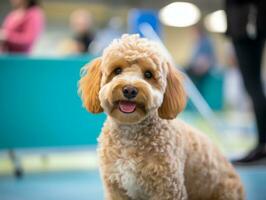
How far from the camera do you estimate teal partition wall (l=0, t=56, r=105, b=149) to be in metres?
3.97

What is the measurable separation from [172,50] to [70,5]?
190 inches

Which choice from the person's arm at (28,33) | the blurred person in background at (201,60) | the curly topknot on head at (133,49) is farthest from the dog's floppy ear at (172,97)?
the blurred person in background at (201,60)

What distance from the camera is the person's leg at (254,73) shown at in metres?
3.79

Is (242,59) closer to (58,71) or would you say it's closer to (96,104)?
(58,71)

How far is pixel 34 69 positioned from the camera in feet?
13.1

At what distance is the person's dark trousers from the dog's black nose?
6.70 feet

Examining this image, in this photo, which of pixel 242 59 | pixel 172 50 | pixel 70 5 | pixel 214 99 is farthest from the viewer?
pixel 172 50

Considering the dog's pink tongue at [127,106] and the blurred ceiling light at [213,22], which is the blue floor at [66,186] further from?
the blurred ceiling light at [213,22]

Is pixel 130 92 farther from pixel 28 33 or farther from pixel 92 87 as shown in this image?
pixel 28 33

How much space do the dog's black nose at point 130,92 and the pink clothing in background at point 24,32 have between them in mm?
3068

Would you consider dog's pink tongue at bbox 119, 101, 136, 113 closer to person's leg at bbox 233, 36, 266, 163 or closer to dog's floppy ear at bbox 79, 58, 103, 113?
dog's floppy ear at bbox 79, 58, 103, 113

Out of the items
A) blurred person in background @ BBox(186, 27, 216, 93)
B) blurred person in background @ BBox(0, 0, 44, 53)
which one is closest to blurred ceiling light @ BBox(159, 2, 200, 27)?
blurred person in background @ BBox(186, 27, 216, 93)

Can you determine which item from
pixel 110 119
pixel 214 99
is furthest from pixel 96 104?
pixel 214 99

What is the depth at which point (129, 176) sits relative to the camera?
209cm
